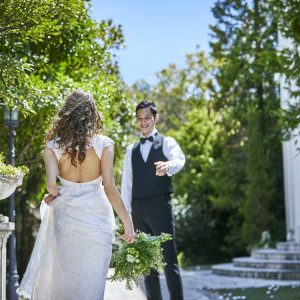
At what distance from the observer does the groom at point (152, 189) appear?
502 cm

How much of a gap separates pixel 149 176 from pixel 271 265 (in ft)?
25.6

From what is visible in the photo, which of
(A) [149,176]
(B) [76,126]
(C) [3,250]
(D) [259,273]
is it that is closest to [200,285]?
(D) [259,273]

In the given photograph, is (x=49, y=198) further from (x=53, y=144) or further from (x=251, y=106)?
(x=251, y=106)

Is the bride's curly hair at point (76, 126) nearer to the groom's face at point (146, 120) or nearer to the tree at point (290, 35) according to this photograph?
the groom's face at point (146, 120)

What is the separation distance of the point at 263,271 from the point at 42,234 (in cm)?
874

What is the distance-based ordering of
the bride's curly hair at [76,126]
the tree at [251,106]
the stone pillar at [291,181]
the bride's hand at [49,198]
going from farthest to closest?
the tree at [251,106], the stone pillar at [291,181], the bride's hand at [49,198], the bride's curly hair at [76,126]

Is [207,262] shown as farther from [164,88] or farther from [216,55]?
[164,88]

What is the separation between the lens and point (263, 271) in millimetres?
11625

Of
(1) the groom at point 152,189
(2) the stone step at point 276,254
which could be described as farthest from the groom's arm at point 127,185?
(2) the stone step at point 276,254

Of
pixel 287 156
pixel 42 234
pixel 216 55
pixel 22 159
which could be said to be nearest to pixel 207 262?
pixel 287 156

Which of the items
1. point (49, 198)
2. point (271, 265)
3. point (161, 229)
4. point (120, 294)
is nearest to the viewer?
point (49, 198)

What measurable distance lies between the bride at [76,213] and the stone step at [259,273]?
8.37 m

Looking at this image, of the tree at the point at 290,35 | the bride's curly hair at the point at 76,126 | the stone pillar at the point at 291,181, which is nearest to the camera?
the bride's curly hair at the point at 76,126

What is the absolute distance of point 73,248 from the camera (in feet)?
11.9
